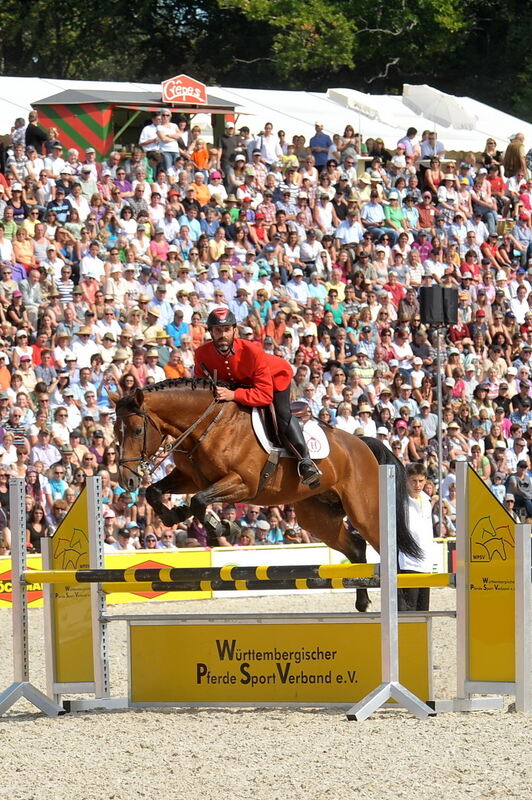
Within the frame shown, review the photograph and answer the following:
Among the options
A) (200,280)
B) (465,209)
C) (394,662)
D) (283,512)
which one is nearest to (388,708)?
(394,662)

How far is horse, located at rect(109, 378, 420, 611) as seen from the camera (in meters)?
9.45

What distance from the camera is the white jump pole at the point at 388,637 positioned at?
8.24m

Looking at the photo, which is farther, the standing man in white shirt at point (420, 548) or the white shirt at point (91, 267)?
the white shirt at point (91, 267)

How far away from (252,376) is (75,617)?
2030mm

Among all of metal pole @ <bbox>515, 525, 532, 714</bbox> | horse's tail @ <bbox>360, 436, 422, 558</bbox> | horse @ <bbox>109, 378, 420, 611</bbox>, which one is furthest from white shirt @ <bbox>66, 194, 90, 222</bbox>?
metal pole @ <bbox>515, 525, 532, 714</bbox>

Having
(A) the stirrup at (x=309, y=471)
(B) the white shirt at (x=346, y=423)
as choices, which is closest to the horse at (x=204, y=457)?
(A) the stirrup at (x=309, y=471)

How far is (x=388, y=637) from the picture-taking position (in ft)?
27.2

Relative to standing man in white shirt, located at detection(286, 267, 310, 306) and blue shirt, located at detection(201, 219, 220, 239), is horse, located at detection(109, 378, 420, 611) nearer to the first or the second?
standing man in white shirt, located at detection(286, 267, 310, 306)

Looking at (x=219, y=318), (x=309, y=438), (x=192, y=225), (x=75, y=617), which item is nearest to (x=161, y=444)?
(x=219, y=318)

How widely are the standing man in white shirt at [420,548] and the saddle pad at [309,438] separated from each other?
82cm

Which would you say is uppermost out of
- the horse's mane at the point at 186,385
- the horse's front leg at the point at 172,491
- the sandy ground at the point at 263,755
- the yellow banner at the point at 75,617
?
the horse's mane at the point at 186,385

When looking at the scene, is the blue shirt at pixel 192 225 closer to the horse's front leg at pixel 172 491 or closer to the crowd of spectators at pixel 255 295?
the crowd of spectators at pixel 255 295

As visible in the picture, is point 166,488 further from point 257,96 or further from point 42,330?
point 257,96

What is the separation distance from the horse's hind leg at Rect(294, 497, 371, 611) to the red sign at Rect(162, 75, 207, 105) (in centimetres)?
1334
